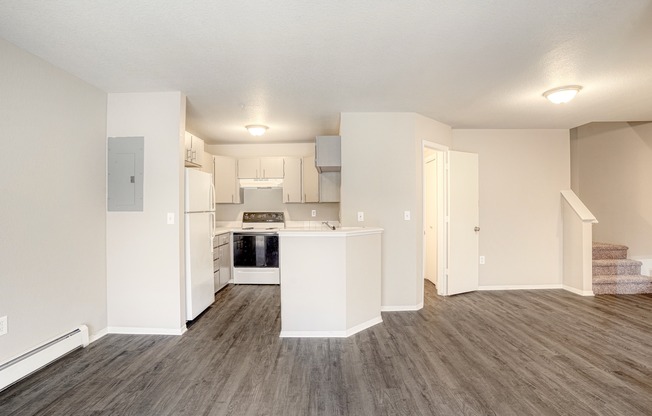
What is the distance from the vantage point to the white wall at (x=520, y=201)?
4754mm

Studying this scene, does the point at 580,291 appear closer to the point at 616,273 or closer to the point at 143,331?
the point at 616,273

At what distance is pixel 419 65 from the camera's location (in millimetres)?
2580

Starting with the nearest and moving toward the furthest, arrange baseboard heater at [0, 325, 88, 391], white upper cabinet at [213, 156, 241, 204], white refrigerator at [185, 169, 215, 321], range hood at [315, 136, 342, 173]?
baseboard heater at [0, 325, 88, 391]
white refrigerator at [185, 169, 215, 321]
range hood at [315, 136, 342, 173]
white upper cabinet at [213, 156, 241, 204]

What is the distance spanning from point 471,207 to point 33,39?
5.13 meters

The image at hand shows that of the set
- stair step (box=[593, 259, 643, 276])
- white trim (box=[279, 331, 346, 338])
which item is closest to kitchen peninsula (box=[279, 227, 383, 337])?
white trim (box=[279, 331, 346, 338])

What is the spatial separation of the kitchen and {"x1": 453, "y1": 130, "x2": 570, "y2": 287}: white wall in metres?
2.39

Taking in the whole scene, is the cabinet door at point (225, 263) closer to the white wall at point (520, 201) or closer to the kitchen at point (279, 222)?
the kitchen at point (279, 222)

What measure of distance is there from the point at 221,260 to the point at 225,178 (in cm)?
159

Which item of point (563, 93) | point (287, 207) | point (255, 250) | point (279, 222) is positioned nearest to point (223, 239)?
point (255, 250)

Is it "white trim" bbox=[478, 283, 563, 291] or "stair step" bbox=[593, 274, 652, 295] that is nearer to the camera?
"stair step" bbox=[593, 274, 652, 295]

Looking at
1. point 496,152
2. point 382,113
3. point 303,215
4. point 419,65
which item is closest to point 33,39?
point 419,65

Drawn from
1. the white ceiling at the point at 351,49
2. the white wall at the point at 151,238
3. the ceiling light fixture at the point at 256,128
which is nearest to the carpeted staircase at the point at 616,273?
the white ceiling at the point at 351,49

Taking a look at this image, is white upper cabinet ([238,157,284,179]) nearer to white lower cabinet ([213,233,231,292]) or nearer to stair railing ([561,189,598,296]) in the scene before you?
white lower cabinet ([213,233,231,292])

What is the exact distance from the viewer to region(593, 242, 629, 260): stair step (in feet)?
15.5
